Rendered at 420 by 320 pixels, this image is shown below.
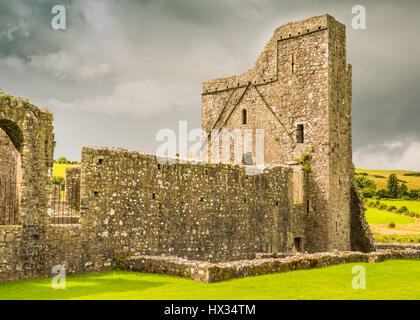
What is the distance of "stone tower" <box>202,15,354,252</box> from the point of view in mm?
22406

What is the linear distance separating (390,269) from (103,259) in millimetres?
8944

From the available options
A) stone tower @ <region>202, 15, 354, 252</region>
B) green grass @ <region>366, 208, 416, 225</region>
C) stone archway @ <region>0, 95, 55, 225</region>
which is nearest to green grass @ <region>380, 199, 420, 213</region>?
green grass @ <region>366, 208, 416, 225</region>

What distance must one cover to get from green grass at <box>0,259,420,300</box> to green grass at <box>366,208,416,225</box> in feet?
126

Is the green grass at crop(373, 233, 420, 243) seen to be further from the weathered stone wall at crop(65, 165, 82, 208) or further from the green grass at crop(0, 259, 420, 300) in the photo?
the weathered stone wall at crop(65, 165, 82, 208)

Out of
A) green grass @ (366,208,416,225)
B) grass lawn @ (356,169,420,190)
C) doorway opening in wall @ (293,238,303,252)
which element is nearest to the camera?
doorway opening in wall @ (293,238,303,252)

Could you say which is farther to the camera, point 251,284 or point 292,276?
point 292,276

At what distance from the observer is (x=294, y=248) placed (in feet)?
72.3

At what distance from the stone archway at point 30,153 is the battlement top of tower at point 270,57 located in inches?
579

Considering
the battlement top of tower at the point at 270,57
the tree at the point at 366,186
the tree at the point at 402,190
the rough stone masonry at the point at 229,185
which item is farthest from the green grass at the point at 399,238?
the tree at the point at 402,190

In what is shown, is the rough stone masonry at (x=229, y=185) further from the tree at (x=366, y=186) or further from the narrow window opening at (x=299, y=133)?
the tree at (x=366, y=186)

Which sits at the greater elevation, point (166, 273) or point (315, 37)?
point (315, 37)

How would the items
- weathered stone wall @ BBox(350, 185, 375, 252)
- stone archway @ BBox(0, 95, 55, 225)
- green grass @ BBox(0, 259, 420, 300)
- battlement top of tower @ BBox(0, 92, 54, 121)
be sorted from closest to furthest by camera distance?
1. green grass @ BBox(0, 259, 420, 300)
2. battlement top of tower @ BBox(0, 92, 54, 121)
3. stone archway @ BBox(0, 95, 55, 225)
4. weathered stone wall @ BBox(350, 185, 375, 252)
